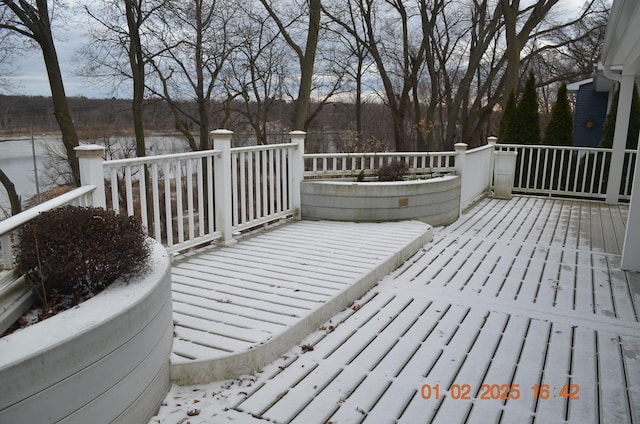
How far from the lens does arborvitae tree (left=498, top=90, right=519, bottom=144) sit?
31.8ft

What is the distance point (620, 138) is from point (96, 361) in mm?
7997

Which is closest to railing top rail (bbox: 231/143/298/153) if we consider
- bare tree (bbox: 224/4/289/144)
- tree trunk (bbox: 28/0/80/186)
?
tree trunk (bbox: 28/0/80/186)

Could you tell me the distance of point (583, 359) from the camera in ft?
8.97

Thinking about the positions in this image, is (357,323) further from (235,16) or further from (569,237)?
(235,16)

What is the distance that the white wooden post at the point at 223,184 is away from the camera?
442cm

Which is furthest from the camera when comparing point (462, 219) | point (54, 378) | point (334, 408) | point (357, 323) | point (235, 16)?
point (235, 16)

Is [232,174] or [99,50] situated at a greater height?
[99,50]

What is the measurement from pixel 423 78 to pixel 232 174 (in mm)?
19823

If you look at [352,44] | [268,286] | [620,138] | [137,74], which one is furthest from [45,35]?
[352,44]

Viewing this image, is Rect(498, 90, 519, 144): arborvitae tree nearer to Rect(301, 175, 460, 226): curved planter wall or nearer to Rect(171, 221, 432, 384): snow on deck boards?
Rect(301, 175, 460, 226): curved planter wall

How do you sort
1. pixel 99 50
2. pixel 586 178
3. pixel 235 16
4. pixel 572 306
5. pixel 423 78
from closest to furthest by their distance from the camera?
pixel 572 306
pixel 586 178
pixel 99 50
pixel 235 16
pixel 423 78

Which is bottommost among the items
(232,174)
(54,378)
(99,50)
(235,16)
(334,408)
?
(334,408)

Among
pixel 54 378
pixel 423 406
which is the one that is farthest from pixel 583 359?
pixel 54 378

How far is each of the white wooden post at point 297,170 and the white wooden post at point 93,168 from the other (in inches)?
114
